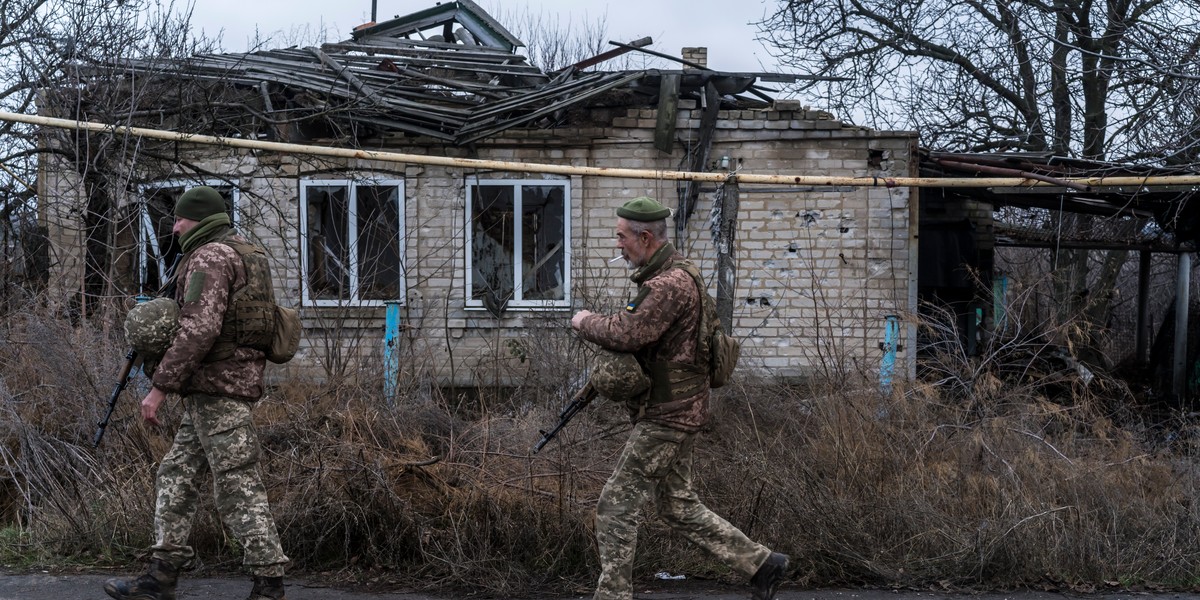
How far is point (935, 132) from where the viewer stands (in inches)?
556

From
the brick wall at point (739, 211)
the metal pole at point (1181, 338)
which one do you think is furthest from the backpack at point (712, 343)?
the metal pole at point (1181, 338)

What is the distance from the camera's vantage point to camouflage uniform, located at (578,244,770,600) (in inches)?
159

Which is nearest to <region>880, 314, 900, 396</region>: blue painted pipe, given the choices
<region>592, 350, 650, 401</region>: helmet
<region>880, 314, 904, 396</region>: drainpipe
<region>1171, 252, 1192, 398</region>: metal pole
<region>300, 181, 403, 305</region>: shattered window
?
<region>880, 314, 904, 396</region>: drainpipe

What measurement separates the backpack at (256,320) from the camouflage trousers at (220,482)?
9.2 inches

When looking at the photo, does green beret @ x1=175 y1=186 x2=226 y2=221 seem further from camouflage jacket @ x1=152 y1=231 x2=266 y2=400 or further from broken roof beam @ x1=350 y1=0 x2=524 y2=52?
broken roof beam @ x1=350 y1=0 x2=524 y2=52

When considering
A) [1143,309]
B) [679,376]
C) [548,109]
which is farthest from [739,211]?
[1143,309]

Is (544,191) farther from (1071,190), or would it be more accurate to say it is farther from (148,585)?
(148,585)

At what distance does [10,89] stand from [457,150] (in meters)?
4.07

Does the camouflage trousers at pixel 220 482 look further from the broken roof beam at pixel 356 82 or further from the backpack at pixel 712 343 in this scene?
the broken roof beam at pixel 356 82

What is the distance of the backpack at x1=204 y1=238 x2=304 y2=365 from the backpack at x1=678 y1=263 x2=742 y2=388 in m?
1.73

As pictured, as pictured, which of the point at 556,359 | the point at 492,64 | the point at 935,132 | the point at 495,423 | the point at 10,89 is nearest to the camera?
the point at 495,423

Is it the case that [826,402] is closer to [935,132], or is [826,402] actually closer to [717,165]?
[717,165]

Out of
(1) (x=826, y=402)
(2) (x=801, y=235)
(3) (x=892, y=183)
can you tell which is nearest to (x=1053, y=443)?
(1) (x=826, y=402)

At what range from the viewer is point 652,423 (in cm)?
412
